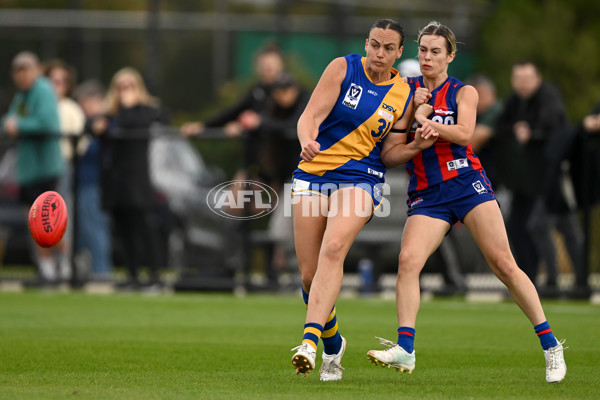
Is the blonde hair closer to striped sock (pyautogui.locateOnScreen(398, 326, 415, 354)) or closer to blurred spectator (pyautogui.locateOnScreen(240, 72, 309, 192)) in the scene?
blurred spectator (pyautogui.locateOnScreen(240, 72, 309, 192))

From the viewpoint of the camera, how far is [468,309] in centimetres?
1217

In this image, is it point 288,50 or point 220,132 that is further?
point 288,50

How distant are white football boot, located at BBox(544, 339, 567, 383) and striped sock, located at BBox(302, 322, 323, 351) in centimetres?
145

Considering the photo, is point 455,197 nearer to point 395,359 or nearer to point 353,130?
point 353,130

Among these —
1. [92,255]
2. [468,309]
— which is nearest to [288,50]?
[92,255]

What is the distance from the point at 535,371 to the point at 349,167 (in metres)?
1.89

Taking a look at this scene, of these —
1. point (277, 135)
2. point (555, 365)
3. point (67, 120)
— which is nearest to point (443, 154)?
point (555, 365)

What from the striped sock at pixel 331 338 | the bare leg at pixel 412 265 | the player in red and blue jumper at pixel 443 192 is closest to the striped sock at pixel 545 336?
the player in red and blue jumper at pixel 443 192

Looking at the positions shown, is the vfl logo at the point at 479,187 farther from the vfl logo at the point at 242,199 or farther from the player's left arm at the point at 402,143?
the vfl logo at the point at 242,199

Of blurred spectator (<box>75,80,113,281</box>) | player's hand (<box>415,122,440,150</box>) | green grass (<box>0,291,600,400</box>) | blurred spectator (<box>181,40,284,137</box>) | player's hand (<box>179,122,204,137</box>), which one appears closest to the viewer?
green grass (<box>0,291,600,400</box>)

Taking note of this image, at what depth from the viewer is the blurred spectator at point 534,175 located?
→ 12.9 metres

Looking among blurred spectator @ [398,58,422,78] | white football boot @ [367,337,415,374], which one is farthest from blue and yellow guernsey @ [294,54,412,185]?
blurred spectator @ [398,58,422,78]

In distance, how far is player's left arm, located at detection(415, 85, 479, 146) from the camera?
6848 millimetres

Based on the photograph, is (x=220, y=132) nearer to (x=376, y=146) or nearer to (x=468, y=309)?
A: (x=468, y=309)
